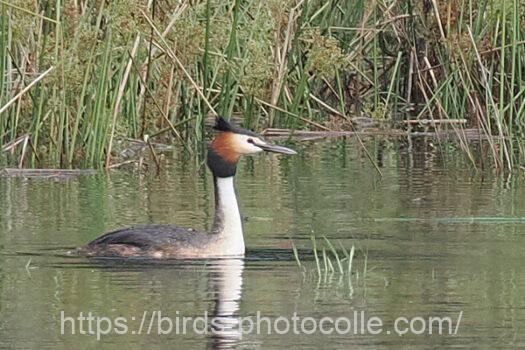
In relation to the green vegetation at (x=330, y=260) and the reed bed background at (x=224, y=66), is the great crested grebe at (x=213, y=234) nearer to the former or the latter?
the green vegetation at (x=330, y=260)

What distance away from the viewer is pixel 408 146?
1521cm

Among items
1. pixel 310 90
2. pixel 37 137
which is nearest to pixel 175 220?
pixel 37 137

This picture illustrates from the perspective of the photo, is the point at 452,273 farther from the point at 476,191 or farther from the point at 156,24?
the point at 156,24

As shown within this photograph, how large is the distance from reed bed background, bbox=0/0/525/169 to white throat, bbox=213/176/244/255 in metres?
2.30

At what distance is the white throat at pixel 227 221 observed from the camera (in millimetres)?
9148

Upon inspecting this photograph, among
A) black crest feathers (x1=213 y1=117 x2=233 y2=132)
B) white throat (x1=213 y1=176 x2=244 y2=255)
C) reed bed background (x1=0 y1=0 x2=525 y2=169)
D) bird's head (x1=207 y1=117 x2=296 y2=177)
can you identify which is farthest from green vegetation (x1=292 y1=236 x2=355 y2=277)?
reed bed background (x1=0 y1=0 x2=525 y2=169)

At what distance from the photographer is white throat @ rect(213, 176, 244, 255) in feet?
30.0

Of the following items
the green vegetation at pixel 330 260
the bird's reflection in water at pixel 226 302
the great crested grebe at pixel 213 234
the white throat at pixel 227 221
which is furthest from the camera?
the white throat at pixel 227 221

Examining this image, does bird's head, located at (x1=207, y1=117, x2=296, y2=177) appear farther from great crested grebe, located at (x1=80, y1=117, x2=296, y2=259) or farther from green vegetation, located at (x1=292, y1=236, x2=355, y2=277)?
green vegetation, located at (x1=292, y1=236, x2=355, y2=277)

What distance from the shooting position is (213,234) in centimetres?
925

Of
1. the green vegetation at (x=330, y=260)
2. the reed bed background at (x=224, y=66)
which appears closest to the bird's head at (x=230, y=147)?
the green vegetation at (x=330, y=260)

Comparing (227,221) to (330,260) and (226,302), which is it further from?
(226,302)

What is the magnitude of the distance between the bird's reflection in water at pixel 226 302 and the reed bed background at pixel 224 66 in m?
3.12

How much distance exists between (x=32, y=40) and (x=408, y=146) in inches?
166
